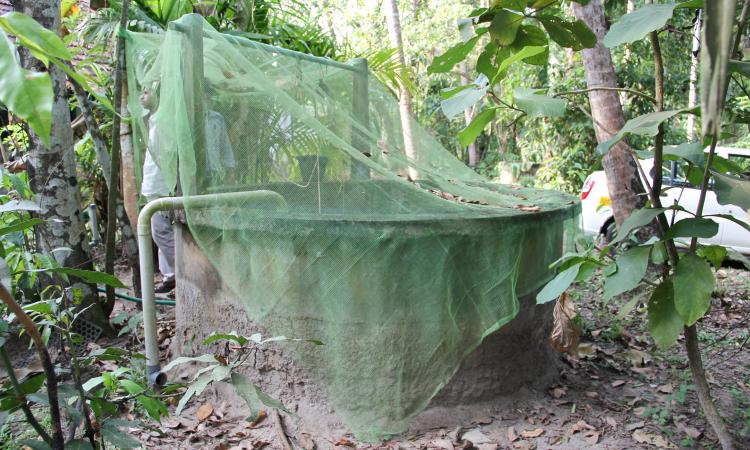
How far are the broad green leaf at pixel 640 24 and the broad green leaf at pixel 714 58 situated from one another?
1.05 metres

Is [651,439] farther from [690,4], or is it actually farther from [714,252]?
[690,4]

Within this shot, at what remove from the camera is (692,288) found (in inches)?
80.4

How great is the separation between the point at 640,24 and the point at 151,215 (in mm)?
2481

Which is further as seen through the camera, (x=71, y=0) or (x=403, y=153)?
(x=71, y=0)

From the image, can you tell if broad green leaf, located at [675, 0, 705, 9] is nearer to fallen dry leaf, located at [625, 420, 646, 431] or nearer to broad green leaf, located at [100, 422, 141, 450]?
broad green leaf, located at [100, 422, 141, 450]

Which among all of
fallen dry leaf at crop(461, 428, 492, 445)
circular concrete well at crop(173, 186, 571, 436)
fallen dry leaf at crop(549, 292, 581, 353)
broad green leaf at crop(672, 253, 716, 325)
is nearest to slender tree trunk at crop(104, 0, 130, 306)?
circular concrete well at crop(173, 186, 571, 436)

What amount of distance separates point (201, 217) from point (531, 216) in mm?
1670

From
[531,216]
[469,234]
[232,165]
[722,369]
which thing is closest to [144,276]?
[232,165]

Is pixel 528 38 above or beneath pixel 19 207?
above

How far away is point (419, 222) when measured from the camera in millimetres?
2857

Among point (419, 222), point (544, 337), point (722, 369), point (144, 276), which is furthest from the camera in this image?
point (722, 369)

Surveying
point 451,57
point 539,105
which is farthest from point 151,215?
point 539,105

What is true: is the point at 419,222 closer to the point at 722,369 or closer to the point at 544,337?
the point at 544,337

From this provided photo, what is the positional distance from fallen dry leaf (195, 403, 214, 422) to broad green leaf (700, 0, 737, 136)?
2902 millimetres
